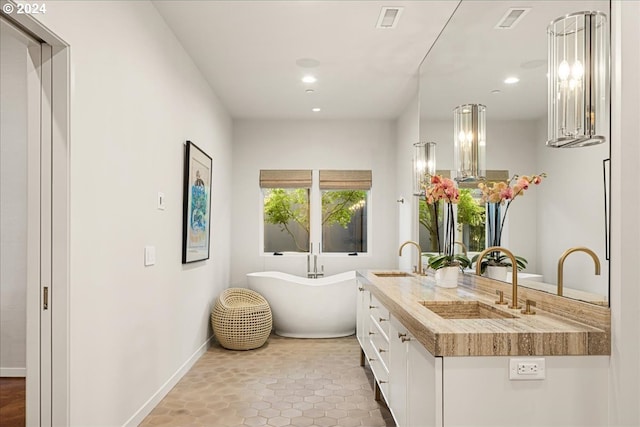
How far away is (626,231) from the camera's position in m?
1.52

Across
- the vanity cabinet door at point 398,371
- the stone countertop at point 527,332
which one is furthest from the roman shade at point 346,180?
the stone countertop at point 527,332

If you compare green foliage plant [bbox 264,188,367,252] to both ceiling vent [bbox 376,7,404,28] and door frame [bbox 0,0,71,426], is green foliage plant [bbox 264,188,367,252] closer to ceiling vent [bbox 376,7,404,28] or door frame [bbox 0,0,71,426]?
ceiling vent [bbox 376,7,404,28]

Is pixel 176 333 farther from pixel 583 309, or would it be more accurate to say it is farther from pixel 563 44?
pixel 563 44

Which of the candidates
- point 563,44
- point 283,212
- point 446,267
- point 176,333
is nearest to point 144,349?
point 176,333

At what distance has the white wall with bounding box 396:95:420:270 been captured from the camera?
4797mm

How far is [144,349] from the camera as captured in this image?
2.93 m

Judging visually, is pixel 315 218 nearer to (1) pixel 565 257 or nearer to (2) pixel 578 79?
(1) pixel 565 257

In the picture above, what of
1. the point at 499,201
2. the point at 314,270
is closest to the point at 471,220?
the point at 499,201

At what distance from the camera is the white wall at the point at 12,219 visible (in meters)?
3.42

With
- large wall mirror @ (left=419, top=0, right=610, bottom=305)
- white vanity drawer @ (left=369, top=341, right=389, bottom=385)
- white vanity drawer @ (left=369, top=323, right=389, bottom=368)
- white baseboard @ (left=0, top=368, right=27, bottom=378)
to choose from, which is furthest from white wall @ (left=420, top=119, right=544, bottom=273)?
white baseboard @ (left=0, top=368, right=27, bottom=378)

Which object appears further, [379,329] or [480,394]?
[379,329]

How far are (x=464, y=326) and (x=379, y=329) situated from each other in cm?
126

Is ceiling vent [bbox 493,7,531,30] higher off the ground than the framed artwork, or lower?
higher

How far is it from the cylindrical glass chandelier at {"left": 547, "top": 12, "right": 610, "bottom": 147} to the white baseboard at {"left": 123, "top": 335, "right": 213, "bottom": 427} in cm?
277
